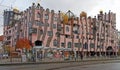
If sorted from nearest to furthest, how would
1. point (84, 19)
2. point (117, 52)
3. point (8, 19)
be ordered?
point (84, 19) → point (8, 19) → point (117, 52)

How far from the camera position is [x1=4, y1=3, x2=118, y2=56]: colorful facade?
8644cm

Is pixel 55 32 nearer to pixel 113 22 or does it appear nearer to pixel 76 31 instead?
pixel 76 31

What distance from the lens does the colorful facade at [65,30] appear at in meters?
86.4

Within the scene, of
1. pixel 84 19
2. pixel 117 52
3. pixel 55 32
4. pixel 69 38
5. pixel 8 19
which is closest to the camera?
pixel 55 32

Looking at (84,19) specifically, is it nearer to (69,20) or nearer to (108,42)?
(69,20)

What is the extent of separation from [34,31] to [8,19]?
36595 millimetres

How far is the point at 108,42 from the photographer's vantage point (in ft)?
395

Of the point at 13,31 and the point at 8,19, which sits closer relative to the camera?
the point at 13,31

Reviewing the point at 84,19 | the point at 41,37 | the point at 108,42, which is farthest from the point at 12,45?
the point at 108,42

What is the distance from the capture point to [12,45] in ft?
331

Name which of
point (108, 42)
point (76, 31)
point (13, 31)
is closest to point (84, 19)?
point (76, 31)

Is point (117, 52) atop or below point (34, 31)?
below

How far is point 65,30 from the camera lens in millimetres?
97375

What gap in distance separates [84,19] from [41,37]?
26.7 m
